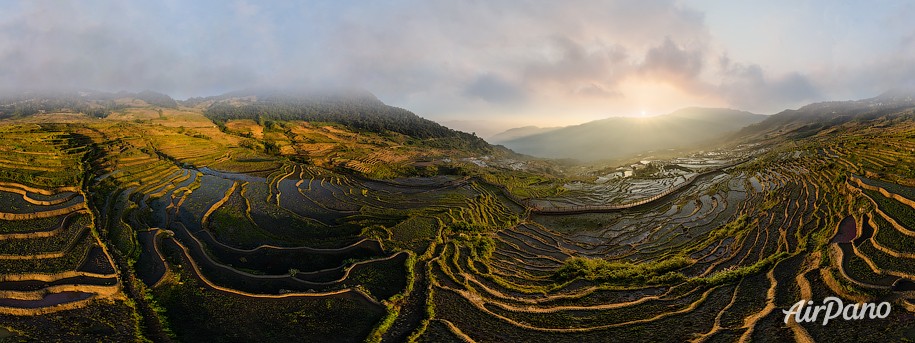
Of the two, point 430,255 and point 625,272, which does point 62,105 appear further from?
point 625,272

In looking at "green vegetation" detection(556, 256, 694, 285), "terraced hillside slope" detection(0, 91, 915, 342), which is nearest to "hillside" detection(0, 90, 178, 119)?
"terraced hillside slope" detection(0, 91, 915, 342)

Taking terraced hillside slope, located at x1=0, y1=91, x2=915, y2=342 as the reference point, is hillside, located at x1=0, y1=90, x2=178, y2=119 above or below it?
above

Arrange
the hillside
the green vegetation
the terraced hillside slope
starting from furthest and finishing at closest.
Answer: the hillside → the green vegetation → the terraced hillside slope

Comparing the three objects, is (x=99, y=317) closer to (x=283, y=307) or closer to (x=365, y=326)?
(x=283, y=307)

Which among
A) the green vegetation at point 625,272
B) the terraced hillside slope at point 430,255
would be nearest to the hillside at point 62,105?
the terraced hillside slope at point 430,255

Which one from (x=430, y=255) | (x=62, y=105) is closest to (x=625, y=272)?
(x=430, y=255)

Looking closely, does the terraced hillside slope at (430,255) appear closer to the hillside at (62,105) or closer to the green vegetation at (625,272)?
the green vegetation at (625,272)

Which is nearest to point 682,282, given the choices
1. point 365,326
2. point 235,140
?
point 365,326

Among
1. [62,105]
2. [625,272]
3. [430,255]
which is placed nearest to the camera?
[625,272]

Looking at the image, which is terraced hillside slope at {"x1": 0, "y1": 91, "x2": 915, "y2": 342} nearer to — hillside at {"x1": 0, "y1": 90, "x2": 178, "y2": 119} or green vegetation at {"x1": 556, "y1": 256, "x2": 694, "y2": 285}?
green vegetation at {"x1": 556, "y1": 256, "x2": 694, "y2": 285}
